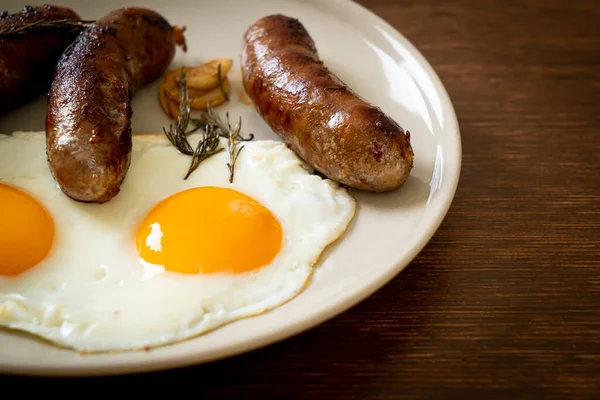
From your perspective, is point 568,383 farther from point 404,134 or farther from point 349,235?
point 404,134

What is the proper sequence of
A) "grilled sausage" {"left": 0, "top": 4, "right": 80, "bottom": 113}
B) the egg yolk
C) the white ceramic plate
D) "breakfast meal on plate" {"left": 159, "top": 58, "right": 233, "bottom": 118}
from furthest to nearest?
"breakfast meal on plate" {"left": 159, "top": 58, "right": 233, "bottom": 118}
"grilled sausage" {"left": 0, "top": 4, "right": 80, "bottom": 113}
the egg yolk
the white ceramic plate

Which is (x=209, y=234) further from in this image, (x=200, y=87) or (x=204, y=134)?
(x=200, y=87)

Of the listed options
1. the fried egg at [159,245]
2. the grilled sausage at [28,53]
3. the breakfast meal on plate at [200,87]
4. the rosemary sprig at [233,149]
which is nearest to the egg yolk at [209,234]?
the fried egg at [159,245]

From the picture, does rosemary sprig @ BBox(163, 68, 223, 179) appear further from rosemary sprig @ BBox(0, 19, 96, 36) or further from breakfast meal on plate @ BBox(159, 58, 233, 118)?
rosemary sprig @ BBox(0, 19, 96, 36)

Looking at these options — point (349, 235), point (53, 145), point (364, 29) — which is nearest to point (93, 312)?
point (53, 145)

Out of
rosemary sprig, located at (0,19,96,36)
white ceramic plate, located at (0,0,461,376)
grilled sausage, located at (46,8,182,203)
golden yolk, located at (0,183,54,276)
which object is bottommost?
white ceramic plate, located at (0,0,461,376)

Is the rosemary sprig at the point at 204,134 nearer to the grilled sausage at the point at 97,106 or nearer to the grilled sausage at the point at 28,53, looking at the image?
the grilled sausage at the point at 97,106

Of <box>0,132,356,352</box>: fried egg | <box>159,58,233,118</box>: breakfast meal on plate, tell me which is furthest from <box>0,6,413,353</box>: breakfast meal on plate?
<box>159,58,233,118</box>: breakfast meal on plate
